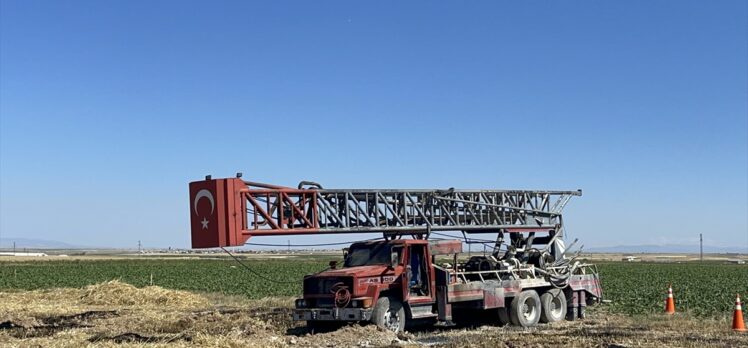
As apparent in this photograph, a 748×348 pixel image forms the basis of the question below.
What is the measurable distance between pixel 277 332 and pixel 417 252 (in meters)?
3.62

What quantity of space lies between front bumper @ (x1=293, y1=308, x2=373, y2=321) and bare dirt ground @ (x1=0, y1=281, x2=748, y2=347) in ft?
0.71

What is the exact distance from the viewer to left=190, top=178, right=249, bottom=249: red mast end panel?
1521 centimetres

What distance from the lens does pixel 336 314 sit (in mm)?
16391

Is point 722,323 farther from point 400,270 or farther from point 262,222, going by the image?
point 262,222

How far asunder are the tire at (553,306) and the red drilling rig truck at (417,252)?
34 millimetres

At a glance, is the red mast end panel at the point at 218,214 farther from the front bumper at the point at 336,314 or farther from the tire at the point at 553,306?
the tire at the point at 553,306

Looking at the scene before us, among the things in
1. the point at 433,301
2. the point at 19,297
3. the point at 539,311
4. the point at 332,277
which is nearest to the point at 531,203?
the point at 539,311

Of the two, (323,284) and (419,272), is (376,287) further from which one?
(419,272)


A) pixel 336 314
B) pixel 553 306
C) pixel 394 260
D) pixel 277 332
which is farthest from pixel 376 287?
pixel 553 306

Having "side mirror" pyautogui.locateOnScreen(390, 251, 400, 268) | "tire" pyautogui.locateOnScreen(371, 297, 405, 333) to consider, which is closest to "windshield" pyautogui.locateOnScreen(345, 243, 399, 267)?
"side mirror" pyautogui.locateOnScreen(390, 251, 400, 268)

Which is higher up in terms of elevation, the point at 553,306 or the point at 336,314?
the point at 336,314

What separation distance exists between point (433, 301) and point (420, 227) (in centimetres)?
176

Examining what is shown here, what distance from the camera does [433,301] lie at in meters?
17.9

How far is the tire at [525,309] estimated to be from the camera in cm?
1942
